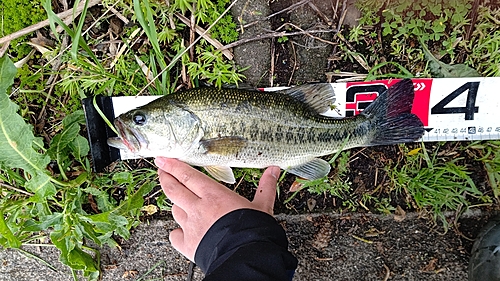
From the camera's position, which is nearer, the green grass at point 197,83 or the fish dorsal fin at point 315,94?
the fish dorsal fin at point 315,94

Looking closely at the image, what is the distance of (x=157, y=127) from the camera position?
2.69 metres

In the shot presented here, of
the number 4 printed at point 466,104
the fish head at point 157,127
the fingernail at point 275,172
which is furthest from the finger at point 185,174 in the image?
the number 4 printed at point 466,104

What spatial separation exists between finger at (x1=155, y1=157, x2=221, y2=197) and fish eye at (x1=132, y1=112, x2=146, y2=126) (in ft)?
1.06

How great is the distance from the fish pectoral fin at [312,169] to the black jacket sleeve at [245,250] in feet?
1.68

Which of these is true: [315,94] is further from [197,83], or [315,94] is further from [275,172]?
[197,83]

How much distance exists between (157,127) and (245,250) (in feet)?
3.40

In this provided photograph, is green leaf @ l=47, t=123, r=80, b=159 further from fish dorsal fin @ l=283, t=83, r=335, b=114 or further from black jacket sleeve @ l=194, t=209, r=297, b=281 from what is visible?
fish dorsal fin @ l=283, t=83, r=335, b=114

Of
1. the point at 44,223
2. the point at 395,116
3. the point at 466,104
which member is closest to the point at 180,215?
the point at 44,223

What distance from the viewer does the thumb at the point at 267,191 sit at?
288 cm

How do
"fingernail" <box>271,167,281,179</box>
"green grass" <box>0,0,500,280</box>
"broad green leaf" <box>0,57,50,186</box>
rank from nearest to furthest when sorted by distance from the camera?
"broad green leaf" <box>0,57,50,186</box> < "fingernail" <box>271,167,281,179</box> < "green grass" <box>0,0,500,280</box>

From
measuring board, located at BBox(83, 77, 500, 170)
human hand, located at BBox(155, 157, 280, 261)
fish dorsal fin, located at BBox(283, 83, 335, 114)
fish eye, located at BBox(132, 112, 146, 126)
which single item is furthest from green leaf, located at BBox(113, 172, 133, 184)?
fish dorsal fin, located at BBox(283, 83, 335, 114)

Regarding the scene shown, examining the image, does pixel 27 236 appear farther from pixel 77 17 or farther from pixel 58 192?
pixel 77 17

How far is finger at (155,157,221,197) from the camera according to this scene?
9.25 ft

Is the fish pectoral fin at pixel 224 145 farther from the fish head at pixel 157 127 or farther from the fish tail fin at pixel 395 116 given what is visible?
the fish tail fin at pixel 395 116
